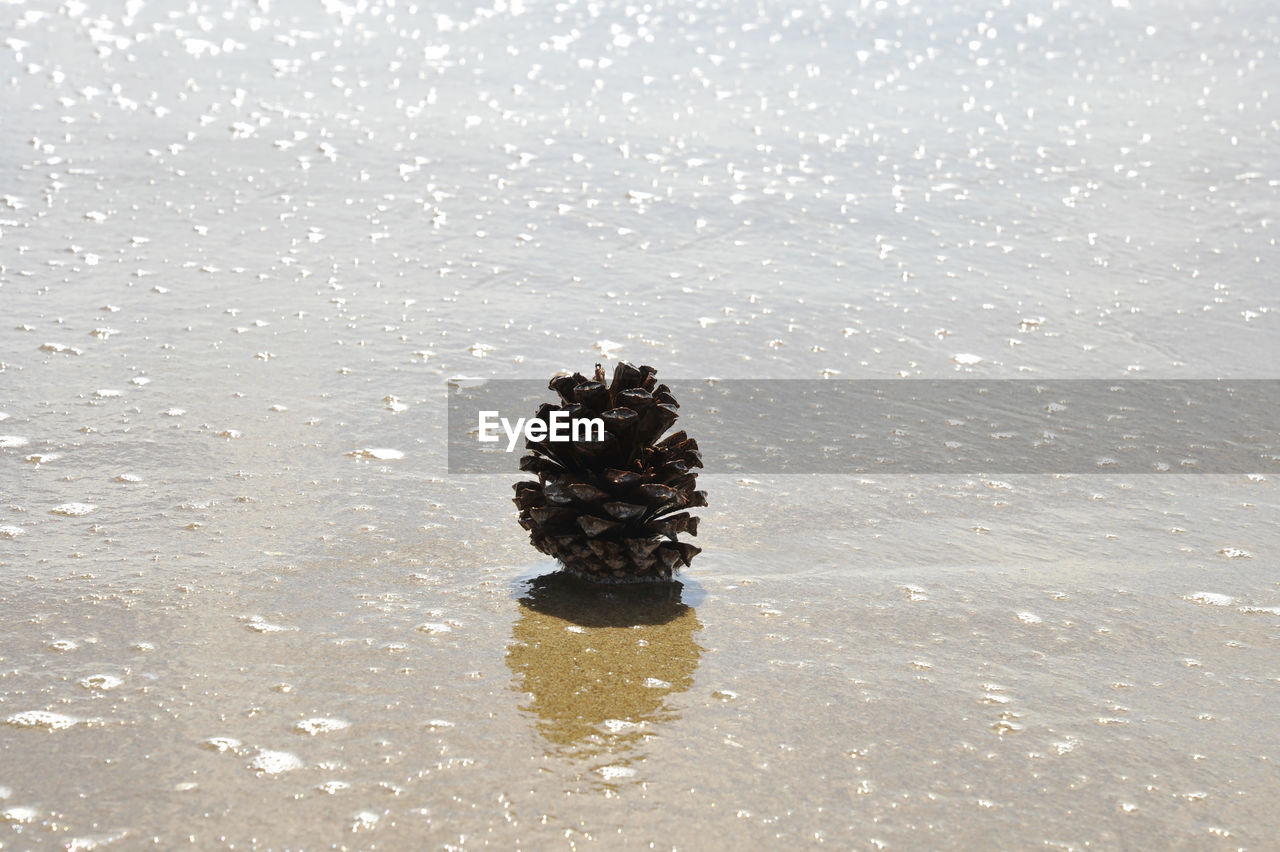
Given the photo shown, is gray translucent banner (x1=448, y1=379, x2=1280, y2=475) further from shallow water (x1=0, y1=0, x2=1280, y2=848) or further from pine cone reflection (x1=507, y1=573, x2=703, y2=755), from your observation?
pine cone reflection (x1=507, y1=573, x2=703, y2=755)

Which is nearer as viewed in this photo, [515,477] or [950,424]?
[515,477]

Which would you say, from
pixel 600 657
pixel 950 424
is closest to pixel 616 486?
pixel 600 657

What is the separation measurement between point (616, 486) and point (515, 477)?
824 millimetres

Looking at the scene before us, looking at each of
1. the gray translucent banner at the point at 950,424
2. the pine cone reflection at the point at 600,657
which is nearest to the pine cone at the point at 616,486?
the pine cone reflection at the point at 600,657

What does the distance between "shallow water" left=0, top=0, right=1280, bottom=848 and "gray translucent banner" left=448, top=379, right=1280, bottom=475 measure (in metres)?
0.11

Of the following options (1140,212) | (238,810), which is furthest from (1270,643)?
(1140,212)

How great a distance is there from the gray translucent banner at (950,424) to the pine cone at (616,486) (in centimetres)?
78

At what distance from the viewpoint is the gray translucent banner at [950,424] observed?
402 cm

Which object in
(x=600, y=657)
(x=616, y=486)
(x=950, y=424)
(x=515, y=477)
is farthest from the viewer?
(x=950, y=424)

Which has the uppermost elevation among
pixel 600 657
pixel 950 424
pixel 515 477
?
pixel 950 424

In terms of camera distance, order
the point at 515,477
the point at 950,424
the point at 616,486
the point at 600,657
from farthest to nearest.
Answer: the point at 950,424, the point at 515,477, the point at 616,486, the point at 600,657

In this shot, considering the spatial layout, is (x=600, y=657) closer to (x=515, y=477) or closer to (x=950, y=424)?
(x=515, y=477)

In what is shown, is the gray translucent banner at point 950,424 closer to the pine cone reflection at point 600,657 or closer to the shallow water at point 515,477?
the shallow water at point 515,477

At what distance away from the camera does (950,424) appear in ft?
14.3
